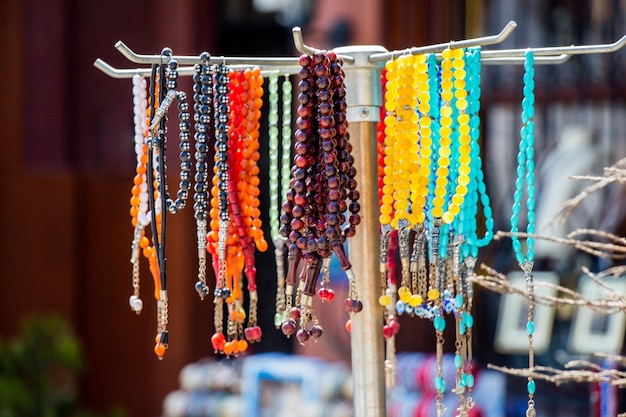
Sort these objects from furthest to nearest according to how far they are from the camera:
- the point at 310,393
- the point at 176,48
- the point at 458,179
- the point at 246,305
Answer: the point at 246,305
the point at 176,48
the point at 310,393
the point at 458,179

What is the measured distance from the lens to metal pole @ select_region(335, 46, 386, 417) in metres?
1.40

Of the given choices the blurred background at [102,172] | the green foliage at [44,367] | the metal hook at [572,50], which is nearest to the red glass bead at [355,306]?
the metal hook at [572,50]

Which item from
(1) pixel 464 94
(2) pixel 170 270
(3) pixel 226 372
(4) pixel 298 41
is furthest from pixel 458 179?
(2) pixel 170 270

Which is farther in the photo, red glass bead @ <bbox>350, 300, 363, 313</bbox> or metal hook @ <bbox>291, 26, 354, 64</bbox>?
red glass bead @ <bbox>350, 300, 363, 313</bbox>

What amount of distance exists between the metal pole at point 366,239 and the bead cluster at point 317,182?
61mm

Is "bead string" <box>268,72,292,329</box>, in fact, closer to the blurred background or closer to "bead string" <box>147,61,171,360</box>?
"bead string" <box>147,61,171,360</box>

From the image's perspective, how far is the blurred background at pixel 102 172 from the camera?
3.86m

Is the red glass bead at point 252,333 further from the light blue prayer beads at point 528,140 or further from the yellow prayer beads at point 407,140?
the light blue prayer beads at point 528,140

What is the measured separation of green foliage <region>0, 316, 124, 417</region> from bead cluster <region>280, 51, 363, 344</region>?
9.25ft

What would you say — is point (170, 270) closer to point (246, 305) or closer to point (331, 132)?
point (246, 305)

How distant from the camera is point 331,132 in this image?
1310 millimetres

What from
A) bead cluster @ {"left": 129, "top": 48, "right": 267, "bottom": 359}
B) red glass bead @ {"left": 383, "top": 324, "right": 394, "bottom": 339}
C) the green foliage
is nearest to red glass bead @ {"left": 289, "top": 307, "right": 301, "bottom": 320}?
bead cluster @ {"left": 129, "top": 48, "right": 267, "bottom": 359}

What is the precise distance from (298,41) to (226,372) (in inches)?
104

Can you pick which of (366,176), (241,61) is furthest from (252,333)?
(241,61)
